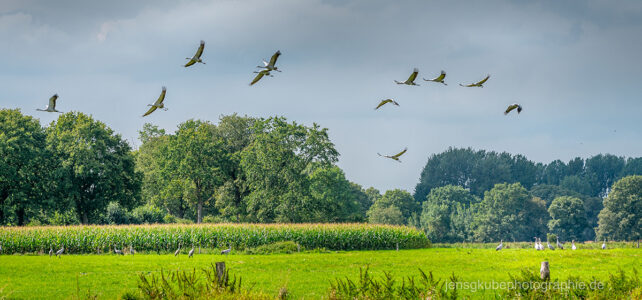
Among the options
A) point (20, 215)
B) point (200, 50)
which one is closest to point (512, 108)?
point (200, 50)

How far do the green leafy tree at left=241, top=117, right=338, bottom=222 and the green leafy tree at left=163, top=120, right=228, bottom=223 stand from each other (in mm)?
4579

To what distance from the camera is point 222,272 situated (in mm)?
11148

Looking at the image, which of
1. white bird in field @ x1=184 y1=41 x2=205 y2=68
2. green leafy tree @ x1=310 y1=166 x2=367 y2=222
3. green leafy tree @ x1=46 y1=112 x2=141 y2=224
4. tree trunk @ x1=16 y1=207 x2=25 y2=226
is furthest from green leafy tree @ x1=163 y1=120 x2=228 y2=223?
white bird in field @ x1=184 y1=41 x2=205 y2=68

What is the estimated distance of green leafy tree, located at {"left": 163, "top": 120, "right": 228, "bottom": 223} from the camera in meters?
65.4

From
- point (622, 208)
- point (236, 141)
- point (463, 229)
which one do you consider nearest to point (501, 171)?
point (463, 229)

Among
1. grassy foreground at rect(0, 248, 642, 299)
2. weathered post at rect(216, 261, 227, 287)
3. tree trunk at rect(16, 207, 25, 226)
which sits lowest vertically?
grassy foreground at rect(0, 248, 642, 299)

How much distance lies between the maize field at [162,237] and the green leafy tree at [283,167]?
52.8 ft

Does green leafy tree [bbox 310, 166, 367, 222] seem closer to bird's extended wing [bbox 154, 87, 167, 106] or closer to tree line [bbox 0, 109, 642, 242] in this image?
tree line [bbox 0, 109, 642, 242]

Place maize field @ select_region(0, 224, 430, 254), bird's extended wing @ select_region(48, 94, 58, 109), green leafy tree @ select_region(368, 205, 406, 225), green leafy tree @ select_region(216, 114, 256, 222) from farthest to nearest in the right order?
green leafy tree @ select_region(368, 205, 406, 225)
green leafy tree @ select_region(216, 114, 256, 222)
maize field @ select_region(0, 224, 430, 254)
bird's extended wing @ select_region(48, 94, 58, 109)

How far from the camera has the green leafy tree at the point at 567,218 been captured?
309 feet

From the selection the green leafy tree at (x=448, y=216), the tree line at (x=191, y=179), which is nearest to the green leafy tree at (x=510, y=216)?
the tree line at (x=191, y=179)

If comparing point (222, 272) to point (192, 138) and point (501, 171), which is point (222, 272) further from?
point (501, 171)

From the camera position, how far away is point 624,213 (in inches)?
3285

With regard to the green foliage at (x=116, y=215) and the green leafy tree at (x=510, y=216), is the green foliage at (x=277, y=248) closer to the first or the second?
the green foliage at (x=116, y=215)
